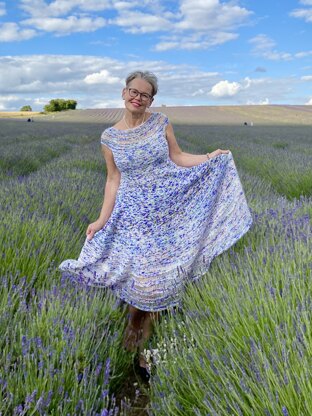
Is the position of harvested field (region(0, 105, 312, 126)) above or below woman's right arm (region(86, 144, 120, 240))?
above

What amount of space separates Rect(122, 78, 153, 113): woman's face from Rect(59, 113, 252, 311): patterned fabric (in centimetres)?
12

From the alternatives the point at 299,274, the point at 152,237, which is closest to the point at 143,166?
the point at 152,237

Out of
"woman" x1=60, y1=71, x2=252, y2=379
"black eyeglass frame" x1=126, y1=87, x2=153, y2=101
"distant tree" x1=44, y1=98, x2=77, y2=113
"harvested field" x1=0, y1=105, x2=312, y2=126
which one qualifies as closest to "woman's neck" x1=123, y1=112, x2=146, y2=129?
"woman" x1=60, y1=71, x2=252, y2=379

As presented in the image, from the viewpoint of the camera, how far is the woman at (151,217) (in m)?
2.56

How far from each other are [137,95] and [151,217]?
0.69 m

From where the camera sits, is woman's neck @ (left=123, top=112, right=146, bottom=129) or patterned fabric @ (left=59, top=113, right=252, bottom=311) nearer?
patterned fabric @ (left=59, top=113, right=252, bottom=311)

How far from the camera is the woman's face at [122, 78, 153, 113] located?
8.41ft

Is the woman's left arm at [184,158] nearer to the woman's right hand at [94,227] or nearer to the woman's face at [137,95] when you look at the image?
the woman's face at [137,95]

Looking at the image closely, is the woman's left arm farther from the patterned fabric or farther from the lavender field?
→ the lavender field

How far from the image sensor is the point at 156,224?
2619mm

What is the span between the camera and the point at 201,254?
267 cm

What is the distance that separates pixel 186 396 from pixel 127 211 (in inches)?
47.4

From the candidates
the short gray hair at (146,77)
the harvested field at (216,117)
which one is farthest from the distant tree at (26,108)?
the short gray hair at (146,77)

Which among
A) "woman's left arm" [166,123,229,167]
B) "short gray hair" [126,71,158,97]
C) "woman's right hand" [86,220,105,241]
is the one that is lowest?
"woman's right hand" [86,220,105,241]
